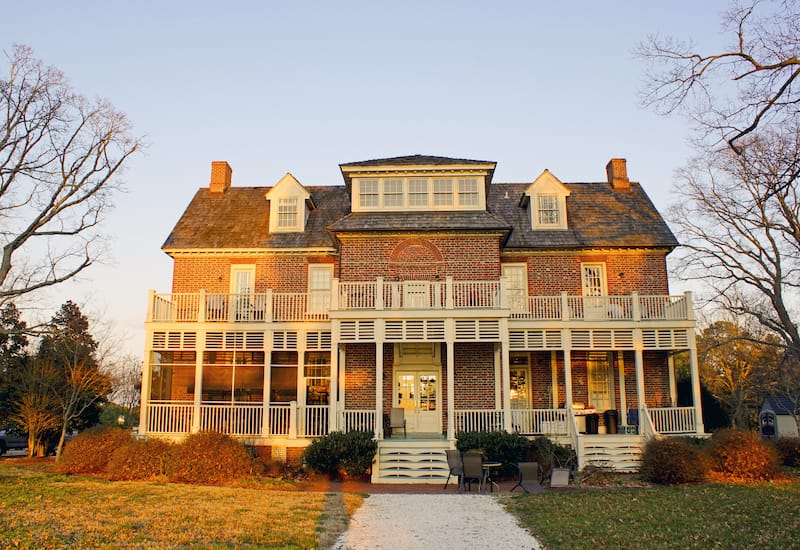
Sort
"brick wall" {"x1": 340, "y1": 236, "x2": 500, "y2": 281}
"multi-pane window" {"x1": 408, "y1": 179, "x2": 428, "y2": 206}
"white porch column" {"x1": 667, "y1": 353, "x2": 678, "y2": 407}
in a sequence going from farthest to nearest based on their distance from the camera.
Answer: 1. "multi-pane window" {"x1": 408, "y1": 179, "x2": 428, "y2": 206}
2. "white porch column" {"x1": 667, "y1": 353, "x2": 678, "y2": 407}
3. "brick wall" {"x1": 340, "y1": 236, "x2": 500, "y2": 281}

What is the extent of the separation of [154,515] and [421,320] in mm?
9759

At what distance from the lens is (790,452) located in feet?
61.6

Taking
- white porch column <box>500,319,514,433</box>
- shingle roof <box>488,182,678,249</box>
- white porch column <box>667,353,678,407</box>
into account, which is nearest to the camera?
white porch column <box>500,319,514,433</box>

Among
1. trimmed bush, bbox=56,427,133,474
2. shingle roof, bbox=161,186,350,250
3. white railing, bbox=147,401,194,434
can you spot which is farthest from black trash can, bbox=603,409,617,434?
trimmed bush, bbox=56,427,133,474

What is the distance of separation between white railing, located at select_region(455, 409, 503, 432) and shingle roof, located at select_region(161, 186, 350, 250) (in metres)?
8.06

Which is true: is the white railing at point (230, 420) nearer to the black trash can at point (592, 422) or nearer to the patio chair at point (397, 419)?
the patio chair at point (397, 419)

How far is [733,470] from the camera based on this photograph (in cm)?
1505

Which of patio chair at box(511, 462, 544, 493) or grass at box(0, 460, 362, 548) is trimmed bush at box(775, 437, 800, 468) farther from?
grass at box(0, 460, 362, 548)

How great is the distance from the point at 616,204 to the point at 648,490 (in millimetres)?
13155

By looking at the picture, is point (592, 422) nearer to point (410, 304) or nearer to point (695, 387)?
point (695, 387)

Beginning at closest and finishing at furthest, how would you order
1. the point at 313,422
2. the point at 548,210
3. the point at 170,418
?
the point at 313,422 → the point at 170,418 → the point at 548,210

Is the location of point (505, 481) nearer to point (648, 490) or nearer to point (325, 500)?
point (648, 490)

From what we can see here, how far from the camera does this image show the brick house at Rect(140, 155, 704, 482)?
1814 cm

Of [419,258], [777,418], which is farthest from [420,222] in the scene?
[777,418]
